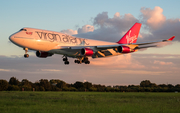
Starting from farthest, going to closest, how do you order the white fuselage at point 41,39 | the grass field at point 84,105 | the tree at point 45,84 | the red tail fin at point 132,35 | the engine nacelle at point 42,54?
the tree at point 45,84 → the red tail fin at point 132,35 → the engine nacelle at point 42,54 → the white fuselage at point 41,39 → the grass field at point 84,105

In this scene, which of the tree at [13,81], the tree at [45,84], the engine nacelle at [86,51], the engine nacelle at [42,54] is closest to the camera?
the engine nacelle at [86,51]

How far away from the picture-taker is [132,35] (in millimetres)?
58500

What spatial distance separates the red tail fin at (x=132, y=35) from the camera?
56969 mm

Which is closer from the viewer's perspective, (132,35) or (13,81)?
(132,35)

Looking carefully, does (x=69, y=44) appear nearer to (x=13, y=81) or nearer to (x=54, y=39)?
(x=54, y=39)

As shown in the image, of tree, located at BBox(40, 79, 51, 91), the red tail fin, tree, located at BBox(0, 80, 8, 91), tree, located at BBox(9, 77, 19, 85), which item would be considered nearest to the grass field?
the red tail fin

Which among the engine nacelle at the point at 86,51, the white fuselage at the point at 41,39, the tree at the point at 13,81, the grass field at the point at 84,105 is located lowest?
the grass field at the point at 84,105

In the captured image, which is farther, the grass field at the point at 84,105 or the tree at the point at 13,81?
the tree at the point at 13,81

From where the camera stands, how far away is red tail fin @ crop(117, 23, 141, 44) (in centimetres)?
5697

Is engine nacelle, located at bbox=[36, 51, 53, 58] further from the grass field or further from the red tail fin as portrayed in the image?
the red tail fin

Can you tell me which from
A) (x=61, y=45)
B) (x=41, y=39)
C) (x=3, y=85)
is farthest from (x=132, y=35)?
(x=3, y=85)

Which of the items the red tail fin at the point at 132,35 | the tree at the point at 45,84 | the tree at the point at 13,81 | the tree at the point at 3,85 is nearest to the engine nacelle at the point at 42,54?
the red tail fin at the point at 132,35

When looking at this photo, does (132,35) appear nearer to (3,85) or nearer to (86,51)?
(86,51)

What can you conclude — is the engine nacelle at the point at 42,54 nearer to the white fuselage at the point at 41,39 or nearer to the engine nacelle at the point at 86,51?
the white fuselage at the point at 41,39
